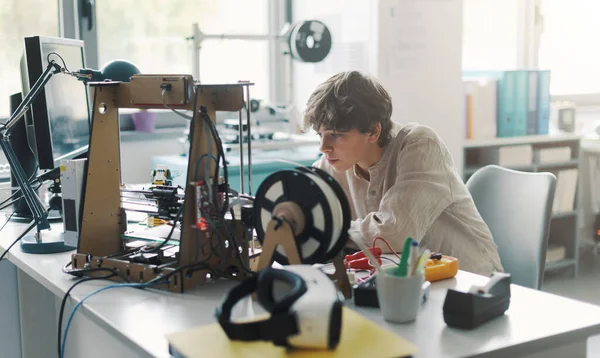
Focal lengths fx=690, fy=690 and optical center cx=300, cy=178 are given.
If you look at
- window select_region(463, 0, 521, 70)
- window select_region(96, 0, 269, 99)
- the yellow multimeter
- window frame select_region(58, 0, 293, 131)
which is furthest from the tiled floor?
the yellow multimeter

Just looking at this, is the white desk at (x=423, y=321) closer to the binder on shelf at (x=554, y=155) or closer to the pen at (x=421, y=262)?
the pen at (x=421, y=262)

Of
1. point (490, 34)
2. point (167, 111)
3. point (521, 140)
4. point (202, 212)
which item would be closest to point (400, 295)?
point (202, 212)

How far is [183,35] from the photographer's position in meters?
3.56

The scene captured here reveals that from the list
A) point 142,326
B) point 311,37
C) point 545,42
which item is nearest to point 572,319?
point 142,326

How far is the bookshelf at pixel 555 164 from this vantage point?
371 centimetres

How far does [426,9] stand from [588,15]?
5.92 feet

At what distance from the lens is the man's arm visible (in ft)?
5.48

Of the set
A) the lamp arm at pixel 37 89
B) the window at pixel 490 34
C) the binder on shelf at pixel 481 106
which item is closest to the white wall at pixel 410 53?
the binder on shelf at pixel 481 106

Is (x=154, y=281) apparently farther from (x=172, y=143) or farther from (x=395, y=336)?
(x=172, y=143)

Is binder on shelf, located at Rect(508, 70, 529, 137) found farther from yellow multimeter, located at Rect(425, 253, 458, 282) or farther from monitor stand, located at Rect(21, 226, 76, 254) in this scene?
monitor stand, located at Rect(21, 226, 76, 254)

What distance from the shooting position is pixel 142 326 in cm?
120

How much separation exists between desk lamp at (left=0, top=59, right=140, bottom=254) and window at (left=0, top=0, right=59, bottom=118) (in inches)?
52.7

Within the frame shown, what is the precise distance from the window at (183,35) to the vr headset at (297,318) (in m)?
2.30

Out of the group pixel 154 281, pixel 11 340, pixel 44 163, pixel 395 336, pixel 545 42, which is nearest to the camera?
pixel 395 336
